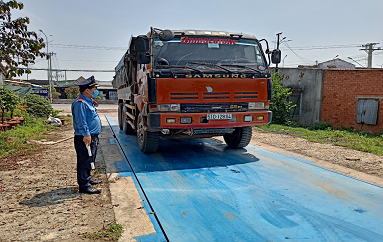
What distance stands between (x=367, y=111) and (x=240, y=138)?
8567mm

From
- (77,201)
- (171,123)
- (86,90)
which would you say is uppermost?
(86,90)

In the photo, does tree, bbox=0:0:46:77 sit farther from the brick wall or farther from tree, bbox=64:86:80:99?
tree, bbox=64:86:80:99

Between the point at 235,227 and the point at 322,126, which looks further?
the point at 322,126

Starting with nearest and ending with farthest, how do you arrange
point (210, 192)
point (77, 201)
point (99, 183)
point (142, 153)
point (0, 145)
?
point (77, 201)
point (210, 192)
point (99, 183)
point (142, 153)
point (0, 145)

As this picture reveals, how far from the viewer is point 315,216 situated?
11.4 feet

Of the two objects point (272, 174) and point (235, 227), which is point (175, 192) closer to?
point (235, 227)

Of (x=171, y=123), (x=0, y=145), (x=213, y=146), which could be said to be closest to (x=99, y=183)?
(x=171, y=123)

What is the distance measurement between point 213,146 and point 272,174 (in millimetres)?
2630

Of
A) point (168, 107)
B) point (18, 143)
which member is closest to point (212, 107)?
point (168, 107)

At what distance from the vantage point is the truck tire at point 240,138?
6.86 metres

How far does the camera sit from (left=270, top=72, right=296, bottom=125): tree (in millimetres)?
14344

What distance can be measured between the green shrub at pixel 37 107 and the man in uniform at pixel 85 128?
42.6ft

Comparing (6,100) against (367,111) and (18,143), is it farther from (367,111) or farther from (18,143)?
(367,111)

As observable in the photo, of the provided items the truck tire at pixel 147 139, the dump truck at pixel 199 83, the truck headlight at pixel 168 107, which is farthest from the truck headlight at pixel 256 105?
the truck tire at pixel 147 139
